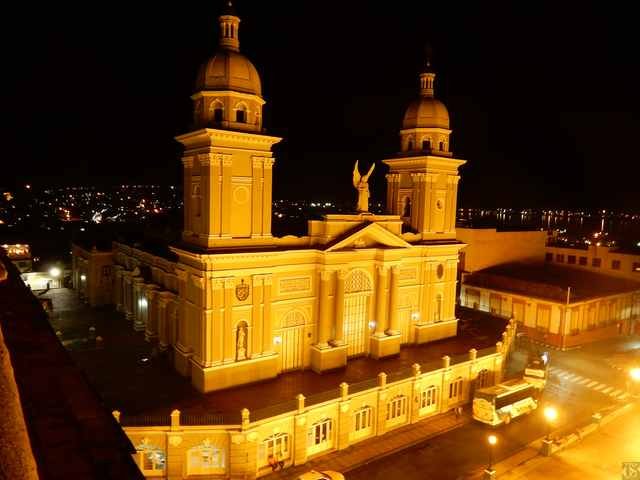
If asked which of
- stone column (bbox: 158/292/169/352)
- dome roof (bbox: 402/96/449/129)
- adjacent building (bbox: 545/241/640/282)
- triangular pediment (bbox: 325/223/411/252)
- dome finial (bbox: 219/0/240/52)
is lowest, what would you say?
stone column (bbox: 158/292/169/352)

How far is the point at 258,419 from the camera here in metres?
22.5

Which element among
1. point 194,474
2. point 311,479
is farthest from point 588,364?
point 194,474

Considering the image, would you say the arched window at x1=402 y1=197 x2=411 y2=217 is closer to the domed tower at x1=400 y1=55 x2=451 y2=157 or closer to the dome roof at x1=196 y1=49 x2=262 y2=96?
the domed tower at x1=400 y1=55 x2=451 y2=157

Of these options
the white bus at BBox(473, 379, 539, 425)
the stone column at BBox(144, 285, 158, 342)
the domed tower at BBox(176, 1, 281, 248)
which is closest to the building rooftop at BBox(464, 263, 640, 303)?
the white bus at BBox(473, 379, 539, 425)

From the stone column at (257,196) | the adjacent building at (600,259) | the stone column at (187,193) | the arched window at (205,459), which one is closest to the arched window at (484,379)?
the stone column at (257,196)

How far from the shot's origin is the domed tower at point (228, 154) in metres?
25.2

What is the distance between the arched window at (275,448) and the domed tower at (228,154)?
1024 centimetres

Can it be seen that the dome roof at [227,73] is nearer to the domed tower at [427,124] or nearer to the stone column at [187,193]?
the stone column at [187,193]

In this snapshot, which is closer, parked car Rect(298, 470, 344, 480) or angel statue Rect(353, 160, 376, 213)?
parked car Rect(298, 470, 344, 480)

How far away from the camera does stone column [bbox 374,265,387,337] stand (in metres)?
31.4

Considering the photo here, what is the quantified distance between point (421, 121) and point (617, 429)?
23.2 m

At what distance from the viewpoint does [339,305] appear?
2947cm

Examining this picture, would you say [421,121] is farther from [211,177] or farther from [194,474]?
[194,474]

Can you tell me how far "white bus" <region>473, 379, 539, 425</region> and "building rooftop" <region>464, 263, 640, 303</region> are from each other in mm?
14759
